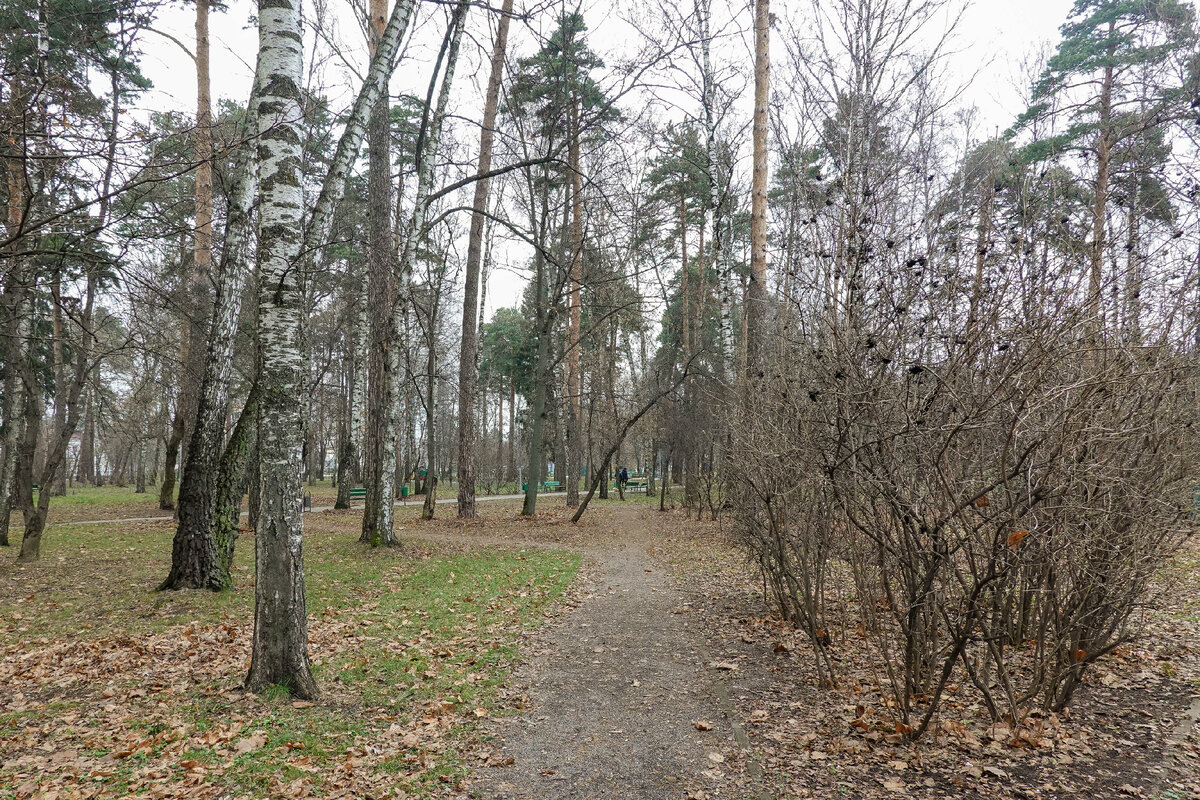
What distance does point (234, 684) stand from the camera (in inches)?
179

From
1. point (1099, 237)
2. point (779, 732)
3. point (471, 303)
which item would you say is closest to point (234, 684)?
point (779, 732)

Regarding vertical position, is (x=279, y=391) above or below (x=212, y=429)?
above

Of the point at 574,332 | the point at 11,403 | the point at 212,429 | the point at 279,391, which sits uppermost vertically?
the point at 574,332

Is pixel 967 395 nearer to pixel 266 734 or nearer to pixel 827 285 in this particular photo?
pixel 827 285

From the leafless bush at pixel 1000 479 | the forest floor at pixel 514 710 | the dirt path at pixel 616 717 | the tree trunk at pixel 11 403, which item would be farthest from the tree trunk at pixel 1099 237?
the tree trunk at pixel 11 403

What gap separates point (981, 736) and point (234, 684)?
532 centimetres

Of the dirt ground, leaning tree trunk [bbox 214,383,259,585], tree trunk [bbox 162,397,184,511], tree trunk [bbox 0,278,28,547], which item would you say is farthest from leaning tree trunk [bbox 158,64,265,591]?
tree trunk [bbox 162,397,184,511]

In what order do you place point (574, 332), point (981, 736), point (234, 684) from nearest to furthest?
point (981, 736)
point (234, 684)
point (574, 332)

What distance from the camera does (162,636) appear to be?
5.76m

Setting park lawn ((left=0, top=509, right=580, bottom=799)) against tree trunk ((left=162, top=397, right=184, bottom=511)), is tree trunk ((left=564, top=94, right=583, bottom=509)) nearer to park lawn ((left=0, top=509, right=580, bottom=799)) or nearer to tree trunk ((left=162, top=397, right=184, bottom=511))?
park lawn ((left=0, top=509, right=580, bottom=799))

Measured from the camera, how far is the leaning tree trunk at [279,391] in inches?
167

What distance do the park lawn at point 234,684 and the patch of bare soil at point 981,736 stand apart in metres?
2.02

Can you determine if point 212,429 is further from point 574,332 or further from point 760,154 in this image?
point 574,332

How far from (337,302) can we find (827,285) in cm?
2388
